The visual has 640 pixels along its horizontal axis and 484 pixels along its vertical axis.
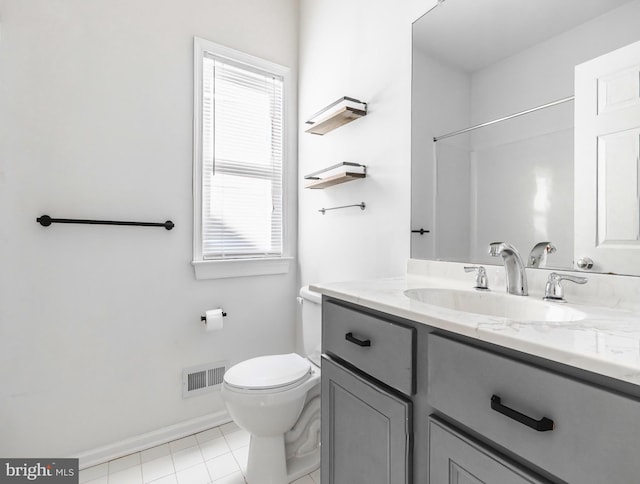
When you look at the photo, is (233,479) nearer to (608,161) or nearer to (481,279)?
(481,279)

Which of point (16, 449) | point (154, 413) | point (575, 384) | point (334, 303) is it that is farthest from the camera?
point (154, 413)

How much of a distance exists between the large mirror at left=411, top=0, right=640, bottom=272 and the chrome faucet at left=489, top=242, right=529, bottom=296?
108 millimetres

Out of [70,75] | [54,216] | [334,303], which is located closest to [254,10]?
[70,75]

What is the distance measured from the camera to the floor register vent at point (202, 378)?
6.03 ft

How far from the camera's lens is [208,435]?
1.83m

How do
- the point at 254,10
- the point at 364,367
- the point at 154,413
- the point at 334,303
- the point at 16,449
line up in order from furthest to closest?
the point at 254,10, the point at 154,413, the point at 16,449, the point at 334,303, the point at 364,367

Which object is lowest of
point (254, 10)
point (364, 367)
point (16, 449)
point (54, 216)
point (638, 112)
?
point (16, 449)

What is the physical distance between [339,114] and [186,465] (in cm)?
183

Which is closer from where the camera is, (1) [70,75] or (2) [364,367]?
(2) [364,367]

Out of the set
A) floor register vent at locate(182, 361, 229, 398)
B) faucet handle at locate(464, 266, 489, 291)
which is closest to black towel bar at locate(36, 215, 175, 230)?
floor register vent at locate(182, 361, 229, 398)

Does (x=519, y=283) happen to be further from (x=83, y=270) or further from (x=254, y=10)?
(x=254, y=10)

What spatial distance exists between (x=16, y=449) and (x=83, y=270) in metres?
0.80

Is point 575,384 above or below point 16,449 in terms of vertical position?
above

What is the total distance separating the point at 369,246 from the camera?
164 centimetres
